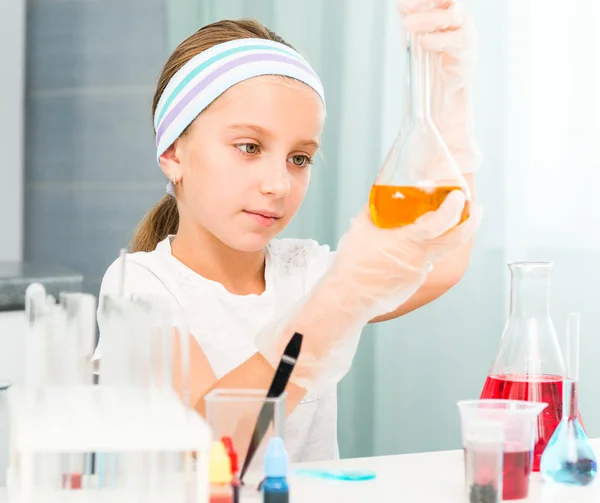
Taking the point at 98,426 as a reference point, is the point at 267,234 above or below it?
above

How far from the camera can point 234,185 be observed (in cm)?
115

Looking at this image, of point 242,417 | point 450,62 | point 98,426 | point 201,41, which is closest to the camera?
point 98,426

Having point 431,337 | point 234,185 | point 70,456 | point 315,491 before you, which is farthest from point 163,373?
point 431,337

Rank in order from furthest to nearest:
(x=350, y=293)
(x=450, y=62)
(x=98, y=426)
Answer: (x=450, y=62) → (x=350, y=293) → (x=98, y=426)

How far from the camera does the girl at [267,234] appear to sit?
3.18 ft

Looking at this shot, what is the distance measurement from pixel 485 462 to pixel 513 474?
0.05 metres

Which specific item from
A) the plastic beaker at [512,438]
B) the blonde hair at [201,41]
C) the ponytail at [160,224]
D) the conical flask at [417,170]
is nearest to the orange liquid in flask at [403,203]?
the conical flask at [417,170]

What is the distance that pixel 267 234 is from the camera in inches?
46.8

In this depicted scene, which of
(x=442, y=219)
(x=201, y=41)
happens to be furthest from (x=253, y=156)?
(x=442, y=219)

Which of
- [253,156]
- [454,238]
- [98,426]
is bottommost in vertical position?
[98,426]

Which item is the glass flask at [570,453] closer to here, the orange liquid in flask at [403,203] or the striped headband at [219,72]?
the orange liquid in flask at [403,203]

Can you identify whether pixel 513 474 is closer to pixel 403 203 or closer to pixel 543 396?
pixel 543 396

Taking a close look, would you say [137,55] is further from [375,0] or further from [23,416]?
[23,416]

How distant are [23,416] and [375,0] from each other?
1.62m
